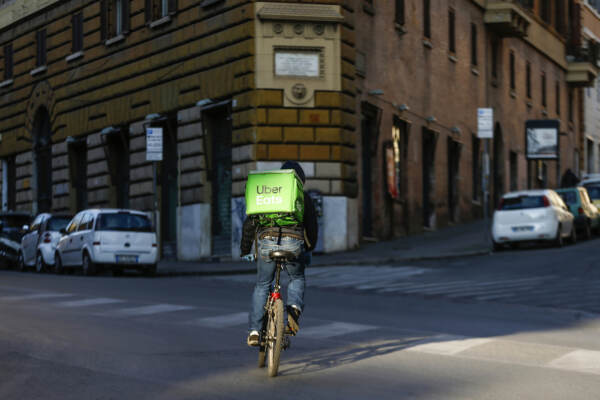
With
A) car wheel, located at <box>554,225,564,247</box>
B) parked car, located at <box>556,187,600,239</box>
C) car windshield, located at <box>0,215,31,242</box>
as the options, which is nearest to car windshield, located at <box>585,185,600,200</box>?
parked car, located at <box>556,187,600,239</box>

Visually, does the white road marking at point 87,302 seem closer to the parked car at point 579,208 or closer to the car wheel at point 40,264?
the car wheel at point 40,264

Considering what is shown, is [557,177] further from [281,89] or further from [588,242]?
[281,89]

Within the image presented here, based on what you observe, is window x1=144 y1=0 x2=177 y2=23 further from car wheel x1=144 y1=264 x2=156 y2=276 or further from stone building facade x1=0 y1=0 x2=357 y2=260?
car wheel x1=144 y1=264 x2=156 y2=276

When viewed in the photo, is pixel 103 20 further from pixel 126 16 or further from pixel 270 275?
pixel 270 275

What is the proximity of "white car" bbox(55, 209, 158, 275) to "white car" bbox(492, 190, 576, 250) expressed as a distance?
30.2 ft

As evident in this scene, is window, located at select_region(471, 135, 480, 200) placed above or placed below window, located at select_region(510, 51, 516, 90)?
below

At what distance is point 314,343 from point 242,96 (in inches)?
669

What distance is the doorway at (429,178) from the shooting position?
116ft

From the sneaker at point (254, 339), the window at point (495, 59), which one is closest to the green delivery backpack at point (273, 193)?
the sneaker at point (254, 339)

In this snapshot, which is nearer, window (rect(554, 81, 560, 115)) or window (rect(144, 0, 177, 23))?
window (rect(144, 0, 177, 23))

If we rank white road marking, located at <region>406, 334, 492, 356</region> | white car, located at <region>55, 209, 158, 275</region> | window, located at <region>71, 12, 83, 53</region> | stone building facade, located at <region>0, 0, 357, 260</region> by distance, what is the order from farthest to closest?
1. window, located at <region>71, 12, 83, 53</region>
2. stone building facade, located at <region>0, 0, 357, 260</region>
3. white car, located at <region>55, 209, 158, 275</region>
4. white road marking, located at <region>406, 334, 492, 356</region>

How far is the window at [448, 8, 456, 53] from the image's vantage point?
37.5 meters

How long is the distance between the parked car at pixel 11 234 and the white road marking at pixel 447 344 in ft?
66.0

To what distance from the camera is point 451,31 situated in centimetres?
3772
